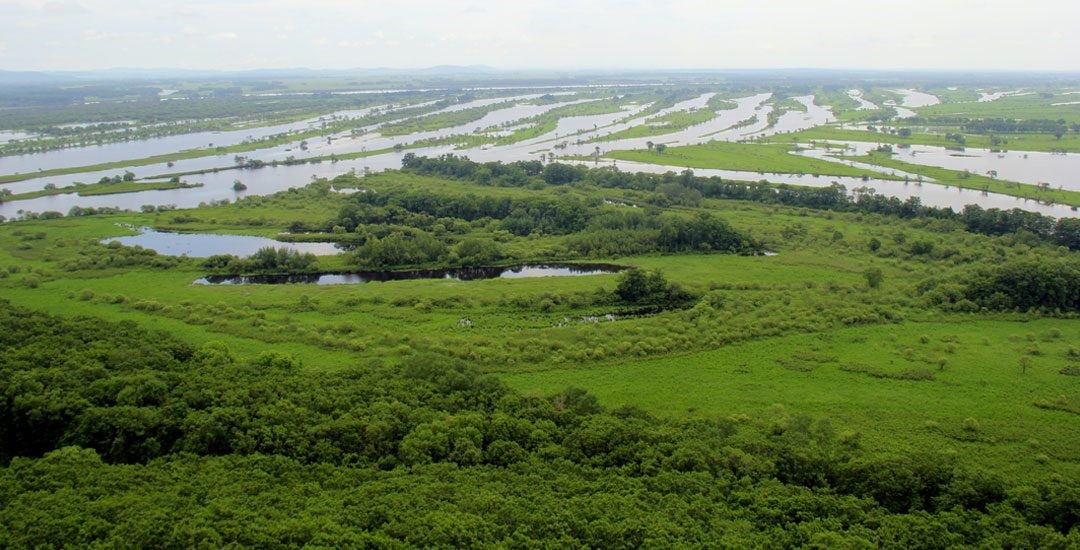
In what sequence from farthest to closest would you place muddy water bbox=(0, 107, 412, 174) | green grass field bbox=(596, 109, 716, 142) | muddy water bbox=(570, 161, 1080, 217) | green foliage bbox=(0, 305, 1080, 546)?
green grass field bbox=(596, 109, 716, 142), muddy water bbox=(0, 107, 412, 174), muddy water bbox=(570, 161, 1080, 217), green foliage bbox=(0, 305, 1080, 546)

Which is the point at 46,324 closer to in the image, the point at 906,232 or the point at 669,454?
the point at 669,454

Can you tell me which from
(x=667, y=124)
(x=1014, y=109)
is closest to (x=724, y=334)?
(x=667, y=124)

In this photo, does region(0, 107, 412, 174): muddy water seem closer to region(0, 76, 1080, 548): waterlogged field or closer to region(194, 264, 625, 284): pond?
region(0, 76, 1080, 548): waterlogged field

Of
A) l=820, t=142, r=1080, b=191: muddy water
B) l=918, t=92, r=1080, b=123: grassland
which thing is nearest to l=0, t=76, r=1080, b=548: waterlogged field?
l=820, t=142, r=1080, b=191: muddy water

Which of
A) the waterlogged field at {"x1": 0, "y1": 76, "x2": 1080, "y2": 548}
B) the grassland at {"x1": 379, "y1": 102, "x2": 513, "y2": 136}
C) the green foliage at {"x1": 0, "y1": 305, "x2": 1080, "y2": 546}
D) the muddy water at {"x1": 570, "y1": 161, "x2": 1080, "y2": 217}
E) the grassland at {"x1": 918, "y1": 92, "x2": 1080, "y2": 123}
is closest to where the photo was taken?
the green foliage at {"x1": 0, "y1": 305, "x2": 1080, "y2": 546}

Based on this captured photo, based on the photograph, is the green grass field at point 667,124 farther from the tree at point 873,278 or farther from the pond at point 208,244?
the tree at point 873,278

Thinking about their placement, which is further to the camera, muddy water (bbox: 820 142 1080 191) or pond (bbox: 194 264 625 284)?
muddy water (bbox: 820 142 1080 191)

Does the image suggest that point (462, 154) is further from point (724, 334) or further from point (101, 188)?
point (724, 334)
